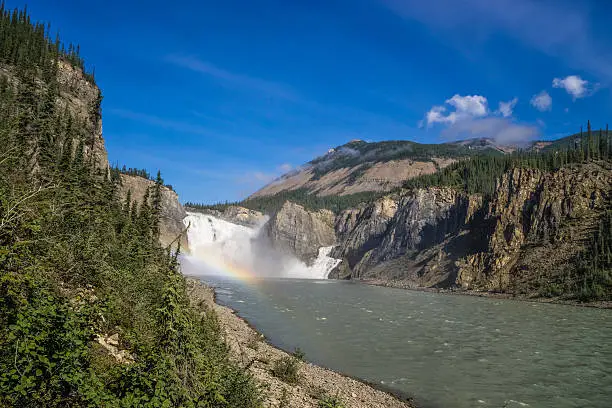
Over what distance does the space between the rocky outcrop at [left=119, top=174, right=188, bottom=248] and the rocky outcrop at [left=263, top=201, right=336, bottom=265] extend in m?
40.4

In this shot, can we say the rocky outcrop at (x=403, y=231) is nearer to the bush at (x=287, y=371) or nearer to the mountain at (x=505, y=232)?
the mountain at (x=505, y=232)

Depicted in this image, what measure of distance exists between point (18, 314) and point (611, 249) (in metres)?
83.1

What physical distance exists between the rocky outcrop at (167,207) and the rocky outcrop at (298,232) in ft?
132

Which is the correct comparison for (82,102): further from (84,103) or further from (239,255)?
(239,255)

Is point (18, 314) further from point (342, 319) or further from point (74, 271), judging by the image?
point (342, 319)

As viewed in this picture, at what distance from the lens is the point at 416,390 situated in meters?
18.7

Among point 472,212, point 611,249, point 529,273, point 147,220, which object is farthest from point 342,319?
point 472,212

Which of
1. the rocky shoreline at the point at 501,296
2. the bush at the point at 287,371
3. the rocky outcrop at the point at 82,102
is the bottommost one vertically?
the rocky shoreline at the point at 501,296

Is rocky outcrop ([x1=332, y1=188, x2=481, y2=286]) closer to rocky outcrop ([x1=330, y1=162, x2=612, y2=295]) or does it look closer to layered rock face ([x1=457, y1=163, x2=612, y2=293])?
rocky outcrop ([x1=330, y1=162, x2=612, y2=295])

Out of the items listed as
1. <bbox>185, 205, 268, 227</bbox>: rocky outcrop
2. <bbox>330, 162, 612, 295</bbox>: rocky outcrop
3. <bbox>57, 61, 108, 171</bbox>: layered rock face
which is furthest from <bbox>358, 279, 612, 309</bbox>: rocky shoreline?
<bbox>185, 205, 268, 227</bbox>: rocky outcrop

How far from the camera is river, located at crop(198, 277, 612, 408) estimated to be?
1869 cm

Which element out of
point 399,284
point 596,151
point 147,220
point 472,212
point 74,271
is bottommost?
point 399,284

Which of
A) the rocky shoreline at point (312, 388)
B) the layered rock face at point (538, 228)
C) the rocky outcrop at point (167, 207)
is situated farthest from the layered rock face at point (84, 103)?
the layered rock face at point (538, 228)

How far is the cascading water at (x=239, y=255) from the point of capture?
463ft
